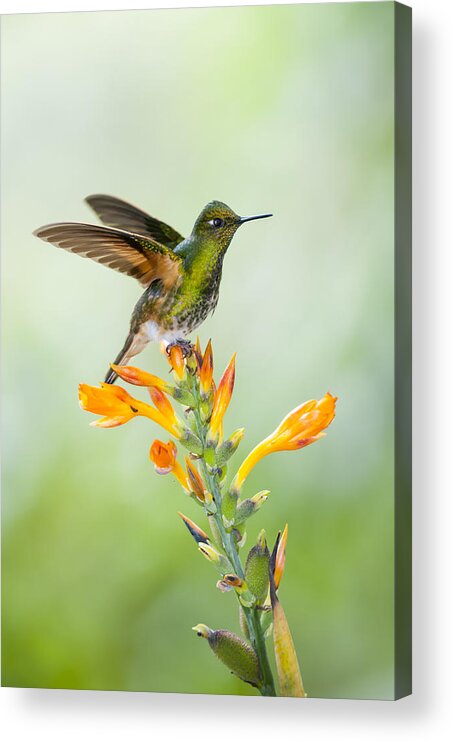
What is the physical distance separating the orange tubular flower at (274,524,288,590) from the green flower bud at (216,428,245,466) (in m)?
0.21

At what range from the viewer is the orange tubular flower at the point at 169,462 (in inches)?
120

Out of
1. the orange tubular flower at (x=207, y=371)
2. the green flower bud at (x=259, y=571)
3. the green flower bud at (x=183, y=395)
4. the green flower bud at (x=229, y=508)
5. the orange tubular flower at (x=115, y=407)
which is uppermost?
the orange tubular flower at (x=207, y=371)

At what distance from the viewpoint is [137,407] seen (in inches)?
120

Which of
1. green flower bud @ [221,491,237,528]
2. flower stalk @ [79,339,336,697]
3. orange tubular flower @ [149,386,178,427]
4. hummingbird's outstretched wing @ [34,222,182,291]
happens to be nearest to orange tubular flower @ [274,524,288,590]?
flower stalk @ [79,339,336,697]

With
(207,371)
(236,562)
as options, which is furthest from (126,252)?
(236,562)

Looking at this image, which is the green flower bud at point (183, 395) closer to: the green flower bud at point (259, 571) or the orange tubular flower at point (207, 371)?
the orange tubular flower at point (207, 371)

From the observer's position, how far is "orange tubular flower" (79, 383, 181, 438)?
3041mm

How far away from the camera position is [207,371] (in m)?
3.03

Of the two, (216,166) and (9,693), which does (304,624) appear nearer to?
(9,693)

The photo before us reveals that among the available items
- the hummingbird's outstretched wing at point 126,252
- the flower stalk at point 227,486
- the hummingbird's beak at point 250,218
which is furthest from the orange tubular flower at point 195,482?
the hummingbird's beak at point 250,218

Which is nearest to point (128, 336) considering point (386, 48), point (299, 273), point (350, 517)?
point (299, 273)

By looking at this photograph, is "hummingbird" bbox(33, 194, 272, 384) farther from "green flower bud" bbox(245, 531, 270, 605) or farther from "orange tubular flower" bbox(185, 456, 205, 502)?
"green flower bud" bbox(245, 531, 270, 605)

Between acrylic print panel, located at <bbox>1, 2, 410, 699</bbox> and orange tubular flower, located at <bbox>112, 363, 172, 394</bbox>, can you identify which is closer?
acrylic print panel, located at <bbox>1, 2, 410, 699</bbox>

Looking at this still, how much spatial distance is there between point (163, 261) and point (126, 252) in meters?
0.09
